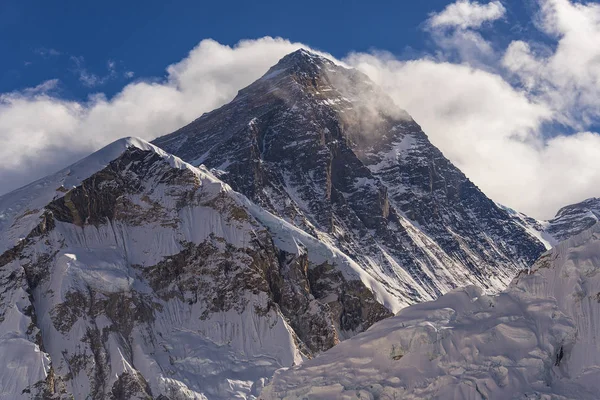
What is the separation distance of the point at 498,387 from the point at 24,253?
5536 inches

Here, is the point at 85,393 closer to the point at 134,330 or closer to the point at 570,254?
the point at 134,330

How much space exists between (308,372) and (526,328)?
64.7ft

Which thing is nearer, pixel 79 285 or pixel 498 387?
pixel 498 387

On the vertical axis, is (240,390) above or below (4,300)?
below

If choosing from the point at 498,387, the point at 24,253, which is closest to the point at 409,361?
the point at 498,387

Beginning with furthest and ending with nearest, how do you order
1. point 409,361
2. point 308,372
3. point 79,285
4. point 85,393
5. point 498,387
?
1. point 79,285
2. point 85,393
3. point 308,372
4. point 409,361
5. point 498,387

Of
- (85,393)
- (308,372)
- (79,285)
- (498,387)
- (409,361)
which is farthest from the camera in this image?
(79,285)

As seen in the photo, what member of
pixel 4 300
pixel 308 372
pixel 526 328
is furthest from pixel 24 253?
pixel 526 328

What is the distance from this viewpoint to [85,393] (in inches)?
6841

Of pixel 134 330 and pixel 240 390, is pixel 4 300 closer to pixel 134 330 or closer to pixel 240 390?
Result: pixel 134 330

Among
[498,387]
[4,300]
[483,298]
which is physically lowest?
[498,387]

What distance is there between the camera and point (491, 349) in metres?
75.9

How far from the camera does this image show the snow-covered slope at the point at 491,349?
242ft

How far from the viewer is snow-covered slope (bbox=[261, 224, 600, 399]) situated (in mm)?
73688
